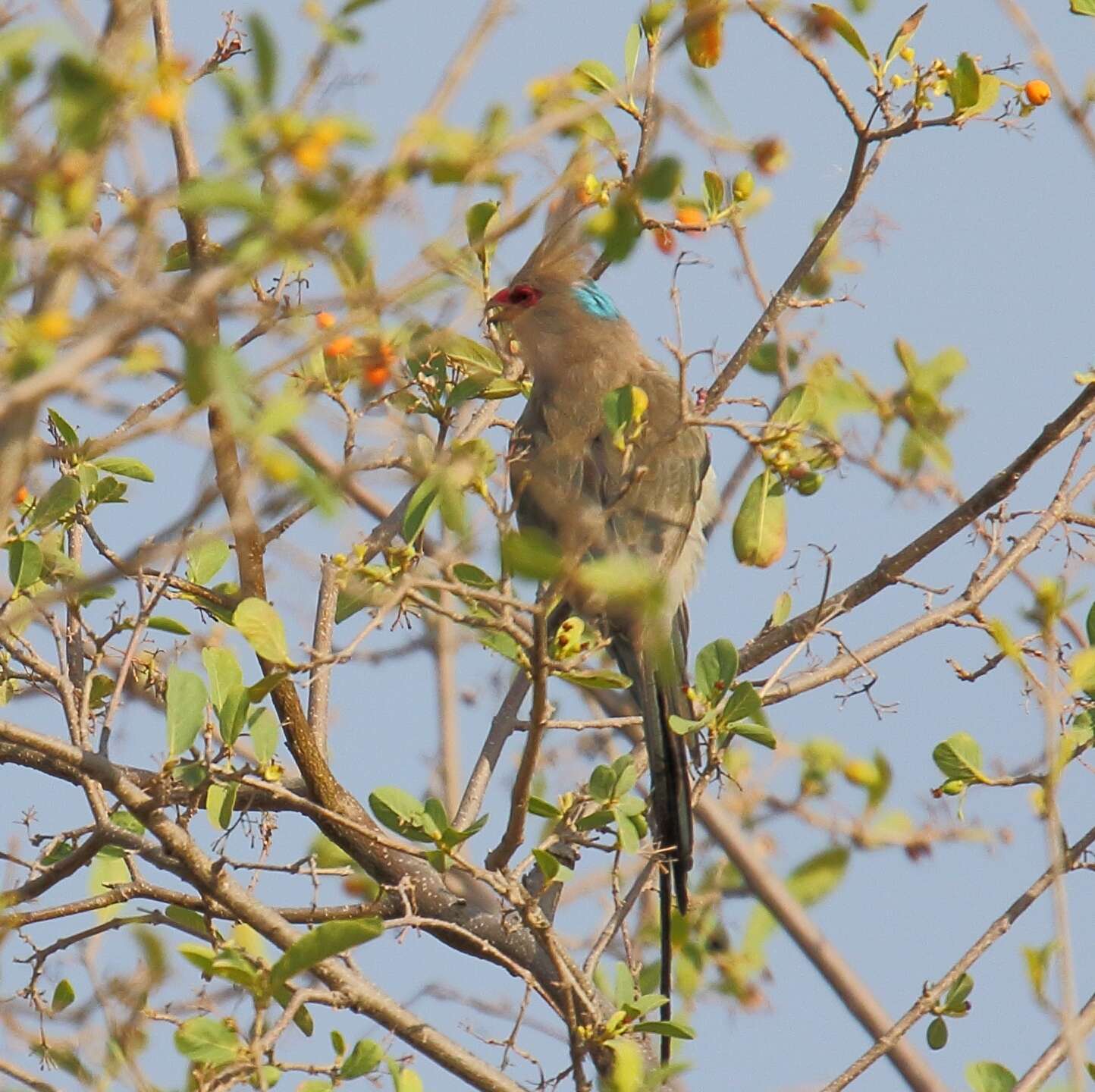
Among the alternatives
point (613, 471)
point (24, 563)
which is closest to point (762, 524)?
point (613, 471)

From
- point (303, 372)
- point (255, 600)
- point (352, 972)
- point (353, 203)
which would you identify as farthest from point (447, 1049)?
point (353, 203)

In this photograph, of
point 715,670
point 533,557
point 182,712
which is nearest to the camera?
point 533,557

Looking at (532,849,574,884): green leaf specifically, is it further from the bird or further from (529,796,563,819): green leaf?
the bird

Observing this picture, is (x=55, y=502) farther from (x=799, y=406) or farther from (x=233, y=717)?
(x=799, y=406)

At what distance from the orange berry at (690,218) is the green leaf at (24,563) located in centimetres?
145

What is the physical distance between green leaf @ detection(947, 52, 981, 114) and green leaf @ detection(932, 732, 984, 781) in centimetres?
121

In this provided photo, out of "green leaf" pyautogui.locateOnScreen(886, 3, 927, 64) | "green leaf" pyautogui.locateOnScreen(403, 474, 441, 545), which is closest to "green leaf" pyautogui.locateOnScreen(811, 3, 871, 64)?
"green leaf" pyautogui.locateOnScreen(886, 3, 927, 64)

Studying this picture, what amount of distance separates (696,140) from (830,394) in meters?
0.71

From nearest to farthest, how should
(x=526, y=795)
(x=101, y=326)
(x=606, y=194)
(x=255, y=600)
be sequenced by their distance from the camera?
(x=101, y=326)
(x=255, y=600)
(x=526, y=795)
(x=606, y=194)

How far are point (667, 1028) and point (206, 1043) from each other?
86cm

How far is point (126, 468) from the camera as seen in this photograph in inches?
139

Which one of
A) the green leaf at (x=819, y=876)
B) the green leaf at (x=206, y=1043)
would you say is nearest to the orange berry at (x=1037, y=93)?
the green leaf at (x=819, y=876)

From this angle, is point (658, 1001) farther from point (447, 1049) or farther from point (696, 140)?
point (696, 140)

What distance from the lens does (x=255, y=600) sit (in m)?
2.77
